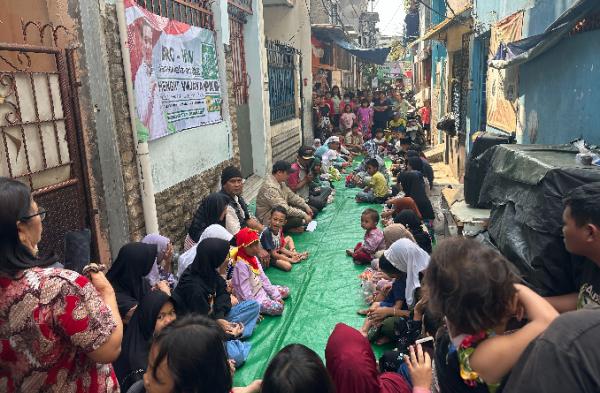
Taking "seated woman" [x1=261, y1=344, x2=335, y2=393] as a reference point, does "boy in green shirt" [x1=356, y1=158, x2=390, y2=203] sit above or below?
below

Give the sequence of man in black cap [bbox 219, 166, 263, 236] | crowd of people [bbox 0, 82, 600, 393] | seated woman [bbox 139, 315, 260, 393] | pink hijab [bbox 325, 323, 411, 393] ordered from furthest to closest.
A: man in black cap [bbox 219, 166, 263, 236] < pink hijab [bbox 325, 323, 411, 393] < seated woman [bbox 139, 315, 260, 393] < crowd of people [bbox 0, 82, 600, 393]

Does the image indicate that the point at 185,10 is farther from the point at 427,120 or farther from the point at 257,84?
the point at 427,120

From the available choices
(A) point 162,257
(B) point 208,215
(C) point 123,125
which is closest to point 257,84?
(B) point 208,215

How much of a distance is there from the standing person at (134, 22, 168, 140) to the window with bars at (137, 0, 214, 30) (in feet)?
2.11

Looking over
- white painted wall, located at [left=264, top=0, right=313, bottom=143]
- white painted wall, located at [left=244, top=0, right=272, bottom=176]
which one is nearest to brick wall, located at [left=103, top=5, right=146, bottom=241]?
white painted wall, located at [left=244, top=0, right=272, bottom=176]

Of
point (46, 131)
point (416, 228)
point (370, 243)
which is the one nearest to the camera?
point (46, 131)

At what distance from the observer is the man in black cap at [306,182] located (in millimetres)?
7648

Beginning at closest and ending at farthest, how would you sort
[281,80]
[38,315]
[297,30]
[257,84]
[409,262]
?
[38,315] → [409,262] → [257,84] → [281,80] → [297,30]

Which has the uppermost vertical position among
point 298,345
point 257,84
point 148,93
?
point 257,84

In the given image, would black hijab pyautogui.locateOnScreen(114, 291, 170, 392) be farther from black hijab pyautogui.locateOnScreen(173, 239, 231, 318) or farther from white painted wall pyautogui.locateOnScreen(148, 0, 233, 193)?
white painted wall pyautogui.locateOnScreen(148, 0, 233, 193)

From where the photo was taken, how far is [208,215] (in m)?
5.15

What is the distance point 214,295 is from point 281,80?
7984mm

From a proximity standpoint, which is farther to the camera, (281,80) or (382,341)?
(281,80)

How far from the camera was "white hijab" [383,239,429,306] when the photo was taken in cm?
351
